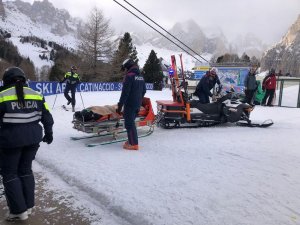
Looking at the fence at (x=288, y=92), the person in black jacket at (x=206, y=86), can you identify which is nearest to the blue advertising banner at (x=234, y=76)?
the fence at (x=288, y=92)

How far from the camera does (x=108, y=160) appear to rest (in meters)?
5.59

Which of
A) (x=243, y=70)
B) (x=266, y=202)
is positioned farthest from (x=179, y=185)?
(x=243, y=70)

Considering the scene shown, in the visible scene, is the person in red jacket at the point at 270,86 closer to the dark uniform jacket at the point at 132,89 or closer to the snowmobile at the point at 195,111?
the snowmobile at the point at 195,111

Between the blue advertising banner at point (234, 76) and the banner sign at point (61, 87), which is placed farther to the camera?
the blue advertising banner at point (234, 76)

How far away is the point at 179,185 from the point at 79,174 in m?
1.53

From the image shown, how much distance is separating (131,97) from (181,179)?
7.55 ft

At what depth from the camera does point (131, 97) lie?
6.38 m

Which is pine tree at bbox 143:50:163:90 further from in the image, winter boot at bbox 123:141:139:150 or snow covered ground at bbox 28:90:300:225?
winter boot at bbox 123:141:139:150

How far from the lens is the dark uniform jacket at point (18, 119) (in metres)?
3.38

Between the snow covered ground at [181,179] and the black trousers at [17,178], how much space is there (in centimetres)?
64

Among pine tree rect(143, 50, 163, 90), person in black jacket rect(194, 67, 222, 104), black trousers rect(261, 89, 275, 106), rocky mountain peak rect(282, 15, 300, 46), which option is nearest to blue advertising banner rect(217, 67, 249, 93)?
black trousers rect(261, 89, 275, 106)

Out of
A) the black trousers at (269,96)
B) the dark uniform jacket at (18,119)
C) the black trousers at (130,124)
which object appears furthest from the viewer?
the black trousers at (269,96)

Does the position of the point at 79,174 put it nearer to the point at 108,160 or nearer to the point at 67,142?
the point at 108,160

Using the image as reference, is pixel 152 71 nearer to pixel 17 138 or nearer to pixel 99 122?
pixel 99 122
